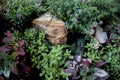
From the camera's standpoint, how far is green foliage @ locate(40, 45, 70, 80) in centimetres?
262

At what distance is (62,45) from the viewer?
2.83 metres

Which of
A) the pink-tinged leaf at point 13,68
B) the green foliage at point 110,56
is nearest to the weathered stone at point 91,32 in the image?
the green foliage at point 110,56

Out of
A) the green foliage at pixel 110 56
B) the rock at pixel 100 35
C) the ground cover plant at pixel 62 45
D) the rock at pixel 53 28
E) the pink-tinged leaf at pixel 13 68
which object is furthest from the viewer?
the rock at pixel 100 35

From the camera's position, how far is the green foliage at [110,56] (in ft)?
9.09

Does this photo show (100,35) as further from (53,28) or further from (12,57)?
(12,57)

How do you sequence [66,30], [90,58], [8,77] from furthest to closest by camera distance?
1. [66,30]
2. [90,58]
3. [8,77]

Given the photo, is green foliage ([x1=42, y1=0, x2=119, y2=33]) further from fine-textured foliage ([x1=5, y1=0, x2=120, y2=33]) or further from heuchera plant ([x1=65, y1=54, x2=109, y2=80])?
heuchera plant ([x1=65, y1=54, x2=109, y2=80])

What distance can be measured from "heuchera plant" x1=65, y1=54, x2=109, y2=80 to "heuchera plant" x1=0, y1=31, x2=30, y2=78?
1.70ft

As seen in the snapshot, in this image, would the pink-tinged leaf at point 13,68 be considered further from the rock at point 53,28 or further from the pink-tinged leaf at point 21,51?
the rock at point 53,28

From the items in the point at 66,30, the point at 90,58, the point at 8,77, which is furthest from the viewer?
the point at 66,30

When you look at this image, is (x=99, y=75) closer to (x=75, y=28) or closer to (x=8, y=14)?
(x=75, y=28)

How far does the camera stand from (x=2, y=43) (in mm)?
2852

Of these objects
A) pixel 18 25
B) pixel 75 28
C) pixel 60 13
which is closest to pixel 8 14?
pixel 18 25

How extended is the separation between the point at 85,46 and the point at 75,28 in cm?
29
